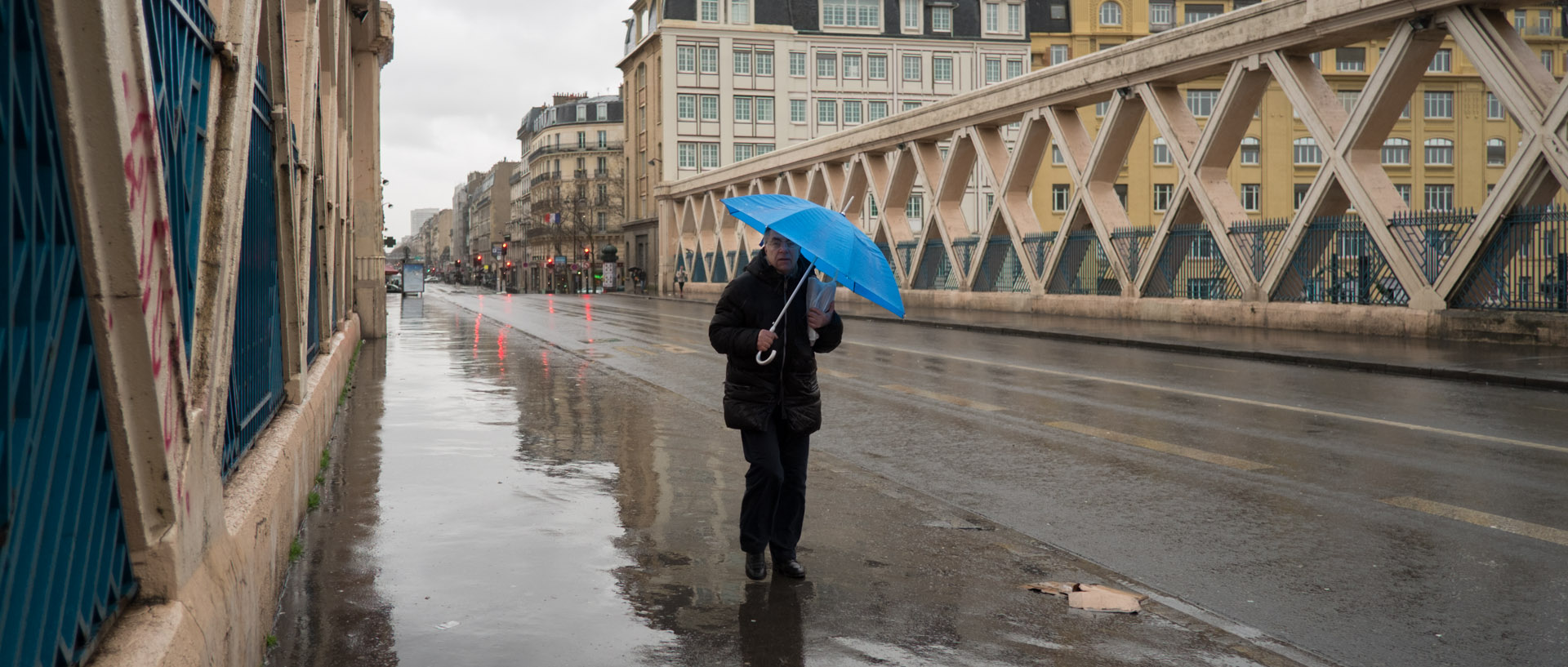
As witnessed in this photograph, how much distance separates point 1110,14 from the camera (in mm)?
77062

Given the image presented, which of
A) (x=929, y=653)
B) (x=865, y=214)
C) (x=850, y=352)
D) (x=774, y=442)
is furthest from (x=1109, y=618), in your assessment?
(x=865, y=214)

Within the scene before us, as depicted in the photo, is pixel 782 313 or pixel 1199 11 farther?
pixel 1199 11

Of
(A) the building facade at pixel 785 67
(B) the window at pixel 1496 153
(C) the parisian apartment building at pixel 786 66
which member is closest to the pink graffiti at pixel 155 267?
(A) the building facade at pixel 785 67

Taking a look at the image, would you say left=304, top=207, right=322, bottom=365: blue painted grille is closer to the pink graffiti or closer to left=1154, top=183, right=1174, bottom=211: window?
the pink graffiti

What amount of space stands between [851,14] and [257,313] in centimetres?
8121

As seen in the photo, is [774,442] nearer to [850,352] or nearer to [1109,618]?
[1109,618]

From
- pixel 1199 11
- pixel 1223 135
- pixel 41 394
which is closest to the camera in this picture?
pixel 41 394

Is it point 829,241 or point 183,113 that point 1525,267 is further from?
point 183,113

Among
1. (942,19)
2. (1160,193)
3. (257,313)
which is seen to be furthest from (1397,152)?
(257,313)

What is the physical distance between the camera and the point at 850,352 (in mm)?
20391

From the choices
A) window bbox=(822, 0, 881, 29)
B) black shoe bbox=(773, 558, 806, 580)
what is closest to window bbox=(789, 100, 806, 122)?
window bbox=(822, 0, 881, 29)

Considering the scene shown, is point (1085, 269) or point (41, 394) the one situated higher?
point (1085, 269)

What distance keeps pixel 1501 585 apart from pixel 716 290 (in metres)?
59.9

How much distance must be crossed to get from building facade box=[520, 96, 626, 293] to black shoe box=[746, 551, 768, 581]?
110 meters
